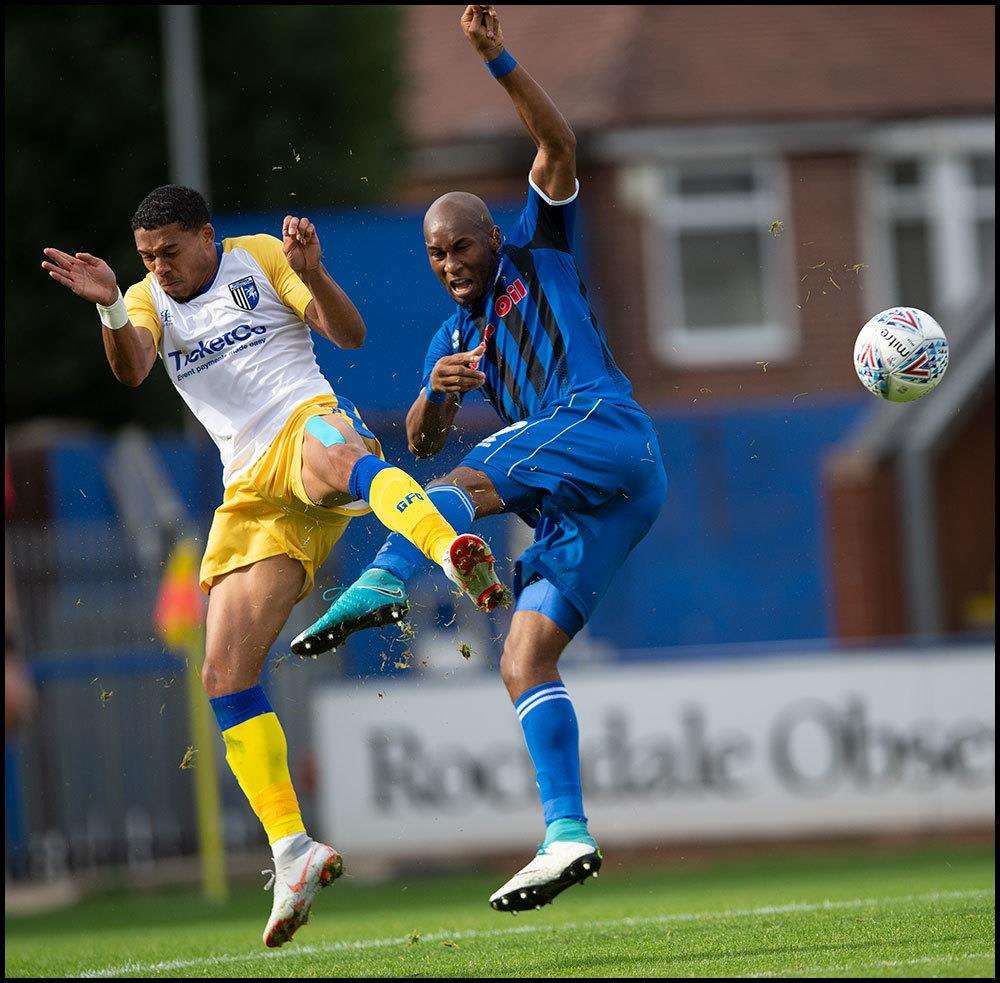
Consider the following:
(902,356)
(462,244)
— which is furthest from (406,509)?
(902,356)

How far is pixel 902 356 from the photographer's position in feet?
26.9

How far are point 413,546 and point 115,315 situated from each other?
1579 millimetres

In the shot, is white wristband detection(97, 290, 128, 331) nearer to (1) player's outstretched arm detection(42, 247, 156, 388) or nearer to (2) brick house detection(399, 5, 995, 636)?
(1) player's outstretched arm detection(42, 247, 156, 388)

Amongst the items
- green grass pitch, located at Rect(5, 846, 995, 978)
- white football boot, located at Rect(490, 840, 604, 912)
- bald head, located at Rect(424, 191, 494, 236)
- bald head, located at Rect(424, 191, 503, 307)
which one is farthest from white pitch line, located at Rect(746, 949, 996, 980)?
bald head, located at Rect(424, 191, 494, 236)

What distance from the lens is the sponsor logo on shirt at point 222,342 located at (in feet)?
26.4

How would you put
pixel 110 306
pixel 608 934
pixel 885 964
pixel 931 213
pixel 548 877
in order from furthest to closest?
pixel 931 213
pixel 608 934
pixel 110 306
pixel 548 877
pixel 885 964

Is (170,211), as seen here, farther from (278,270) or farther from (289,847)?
(289,847)

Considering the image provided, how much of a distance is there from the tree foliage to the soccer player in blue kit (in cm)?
1485

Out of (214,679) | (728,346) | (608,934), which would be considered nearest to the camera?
(214,679)

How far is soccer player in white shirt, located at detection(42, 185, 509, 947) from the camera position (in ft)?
25.3

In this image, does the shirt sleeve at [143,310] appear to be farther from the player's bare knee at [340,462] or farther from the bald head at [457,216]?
the bald head at [457,216]

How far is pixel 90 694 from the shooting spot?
1670 cm

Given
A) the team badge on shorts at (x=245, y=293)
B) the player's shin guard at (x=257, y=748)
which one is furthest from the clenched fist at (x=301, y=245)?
the player's shin guard at (x=257, y=748)

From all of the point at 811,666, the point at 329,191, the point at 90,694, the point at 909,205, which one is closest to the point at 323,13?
the point at 329,191
